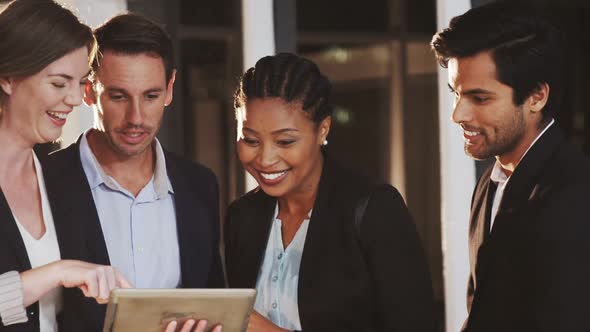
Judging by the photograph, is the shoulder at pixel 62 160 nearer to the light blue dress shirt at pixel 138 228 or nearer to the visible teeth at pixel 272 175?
the light blue dress shirt at pixel 138 228

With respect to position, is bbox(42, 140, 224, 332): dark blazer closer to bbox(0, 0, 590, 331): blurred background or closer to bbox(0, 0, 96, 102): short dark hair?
bbox(0, 0, 96, 102): short dark hair

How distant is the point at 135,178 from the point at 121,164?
6 centimetres

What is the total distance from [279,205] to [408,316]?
538mm

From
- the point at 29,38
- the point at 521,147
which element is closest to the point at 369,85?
A: the point at 521,147

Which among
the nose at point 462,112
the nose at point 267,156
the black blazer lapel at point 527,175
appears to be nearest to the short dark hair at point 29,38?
the nose at point 267,156

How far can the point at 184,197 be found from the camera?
9.18 feet

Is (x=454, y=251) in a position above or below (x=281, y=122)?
below

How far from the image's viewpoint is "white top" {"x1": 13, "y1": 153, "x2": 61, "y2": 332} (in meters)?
2.27

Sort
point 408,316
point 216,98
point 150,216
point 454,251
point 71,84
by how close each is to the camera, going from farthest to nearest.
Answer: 1. point 216,98
2. point 454,251
3. point 150,216
4. point 408,316
5. point 71,84

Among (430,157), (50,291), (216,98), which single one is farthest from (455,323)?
(430,157)

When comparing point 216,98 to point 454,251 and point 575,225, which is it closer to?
point 454,251

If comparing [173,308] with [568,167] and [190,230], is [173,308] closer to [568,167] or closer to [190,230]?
[190,230]

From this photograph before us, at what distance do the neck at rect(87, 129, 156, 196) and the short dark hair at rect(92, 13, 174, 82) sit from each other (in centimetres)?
22

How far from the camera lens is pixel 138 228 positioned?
269 cm
